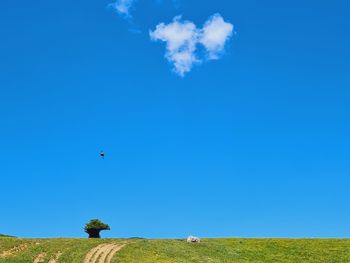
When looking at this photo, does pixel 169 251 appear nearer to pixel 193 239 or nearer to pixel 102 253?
pixel 193 239

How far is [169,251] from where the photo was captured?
66875 millimetres

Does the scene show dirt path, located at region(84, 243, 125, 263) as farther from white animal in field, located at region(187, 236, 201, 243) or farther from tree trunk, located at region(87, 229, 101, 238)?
tree trunk, located at region(87, 229, 101, 238)

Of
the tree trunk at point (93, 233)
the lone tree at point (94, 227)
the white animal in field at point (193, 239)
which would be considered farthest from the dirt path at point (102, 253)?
the tree trunk at point (93, 233)

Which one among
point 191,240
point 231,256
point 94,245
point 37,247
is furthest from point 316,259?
point 37,247

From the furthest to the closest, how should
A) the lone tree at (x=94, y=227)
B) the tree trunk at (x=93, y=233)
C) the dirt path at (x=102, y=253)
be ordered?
the tree trunk at (x=93, y=233)
the lone tree at (x=94, y=227)
the dirt path at (x=102, y=253)

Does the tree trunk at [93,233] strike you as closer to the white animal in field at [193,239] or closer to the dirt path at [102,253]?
the dirt path at [102,253]

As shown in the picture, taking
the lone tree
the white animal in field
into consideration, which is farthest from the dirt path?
the lone tree

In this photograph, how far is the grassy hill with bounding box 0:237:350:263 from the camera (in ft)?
206

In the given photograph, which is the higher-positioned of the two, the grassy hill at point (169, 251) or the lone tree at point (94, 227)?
the lone tree at point (94, 227)

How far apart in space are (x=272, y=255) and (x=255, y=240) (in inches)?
339

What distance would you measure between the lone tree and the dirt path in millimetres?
11373

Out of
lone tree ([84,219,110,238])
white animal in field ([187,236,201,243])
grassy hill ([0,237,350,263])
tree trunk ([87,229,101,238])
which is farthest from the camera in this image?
tree trunk ([87,229,101,238])

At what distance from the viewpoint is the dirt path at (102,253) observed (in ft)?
199

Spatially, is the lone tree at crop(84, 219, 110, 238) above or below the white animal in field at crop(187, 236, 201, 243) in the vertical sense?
above
